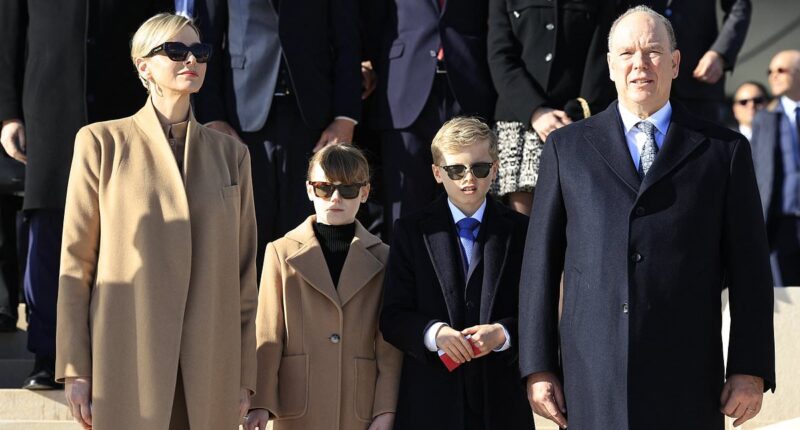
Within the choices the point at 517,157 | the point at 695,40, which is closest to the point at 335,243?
the point at 517,157

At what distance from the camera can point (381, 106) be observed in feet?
20.9

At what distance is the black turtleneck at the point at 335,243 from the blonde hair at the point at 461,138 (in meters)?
0.45

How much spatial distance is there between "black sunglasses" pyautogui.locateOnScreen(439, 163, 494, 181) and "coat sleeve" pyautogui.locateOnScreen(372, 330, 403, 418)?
25.8 inches

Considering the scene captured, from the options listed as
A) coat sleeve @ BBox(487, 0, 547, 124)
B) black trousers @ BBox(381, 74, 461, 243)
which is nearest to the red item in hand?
black trousers @ BBox(381, 74, 461, 243)

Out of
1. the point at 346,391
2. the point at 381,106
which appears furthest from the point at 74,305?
the point at 381,106

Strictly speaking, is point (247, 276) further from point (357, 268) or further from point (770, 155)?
point (770, 155)

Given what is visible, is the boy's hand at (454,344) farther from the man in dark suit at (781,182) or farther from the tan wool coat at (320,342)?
the man in dark suit at (781,182)

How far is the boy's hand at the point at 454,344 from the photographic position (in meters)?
4.50

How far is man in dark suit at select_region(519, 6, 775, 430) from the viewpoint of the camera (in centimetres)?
400

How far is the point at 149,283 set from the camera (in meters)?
4.31

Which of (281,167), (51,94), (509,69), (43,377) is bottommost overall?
(43,377)

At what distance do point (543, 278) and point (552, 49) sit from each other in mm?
2299

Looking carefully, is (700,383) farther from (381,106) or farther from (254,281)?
(381,106)

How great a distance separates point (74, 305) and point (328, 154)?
1.17 m
